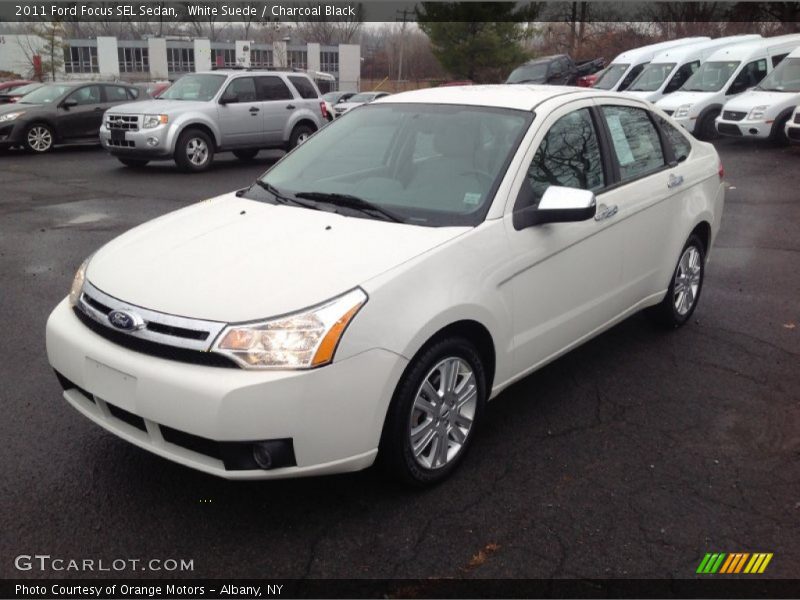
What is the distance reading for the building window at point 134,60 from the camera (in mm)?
72125

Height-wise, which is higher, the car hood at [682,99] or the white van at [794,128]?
the car hood at [682,99]

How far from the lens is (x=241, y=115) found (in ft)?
48.0

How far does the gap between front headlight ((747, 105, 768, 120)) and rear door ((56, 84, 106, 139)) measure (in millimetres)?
14162

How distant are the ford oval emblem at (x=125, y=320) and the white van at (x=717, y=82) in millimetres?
16871

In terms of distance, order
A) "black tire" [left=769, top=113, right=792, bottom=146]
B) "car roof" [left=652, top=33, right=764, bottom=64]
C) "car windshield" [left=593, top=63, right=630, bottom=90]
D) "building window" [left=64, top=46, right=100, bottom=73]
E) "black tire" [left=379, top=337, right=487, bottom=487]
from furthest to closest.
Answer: "building window" [left=64, top=46, right=100, bottom=73]
"car windshield" [left=593, top=63, right=630, bottom=90]
"car roof" [left=652, top=33, right=764, bottom=64]
"black tire" [left=769, top=113, right=792, bottom=146]
"black tire" [left=379, top=337, right=487, bottom=487]

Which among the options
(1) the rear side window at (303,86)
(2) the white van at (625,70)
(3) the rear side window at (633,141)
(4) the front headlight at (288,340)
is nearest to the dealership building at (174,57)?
(2) the white van at (625,70)

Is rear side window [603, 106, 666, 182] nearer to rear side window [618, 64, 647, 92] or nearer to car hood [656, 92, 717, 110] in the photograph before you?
car hood [656, 92, 717, 110]

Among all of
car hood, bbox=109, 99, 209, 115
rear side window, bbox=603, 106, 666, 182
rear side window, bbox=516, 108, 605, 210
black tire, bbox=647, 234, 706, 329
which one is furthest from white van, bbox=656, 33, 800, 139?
rear side window, bbox=516, 108, 605, 210

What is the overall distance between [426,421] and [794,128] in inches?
566

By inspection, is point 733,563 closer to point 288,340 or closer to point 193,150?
point 288,340

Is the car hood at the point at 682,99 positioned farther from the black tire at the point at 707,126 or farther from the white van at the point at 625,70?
the white van at the point at 625,70

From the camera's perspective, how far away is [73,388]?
11.1 ft

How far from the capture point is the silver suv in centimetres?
1362

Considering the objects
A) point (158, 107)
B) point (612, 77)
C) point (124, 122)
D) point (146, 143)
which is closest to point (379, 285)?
point (146, 143)
